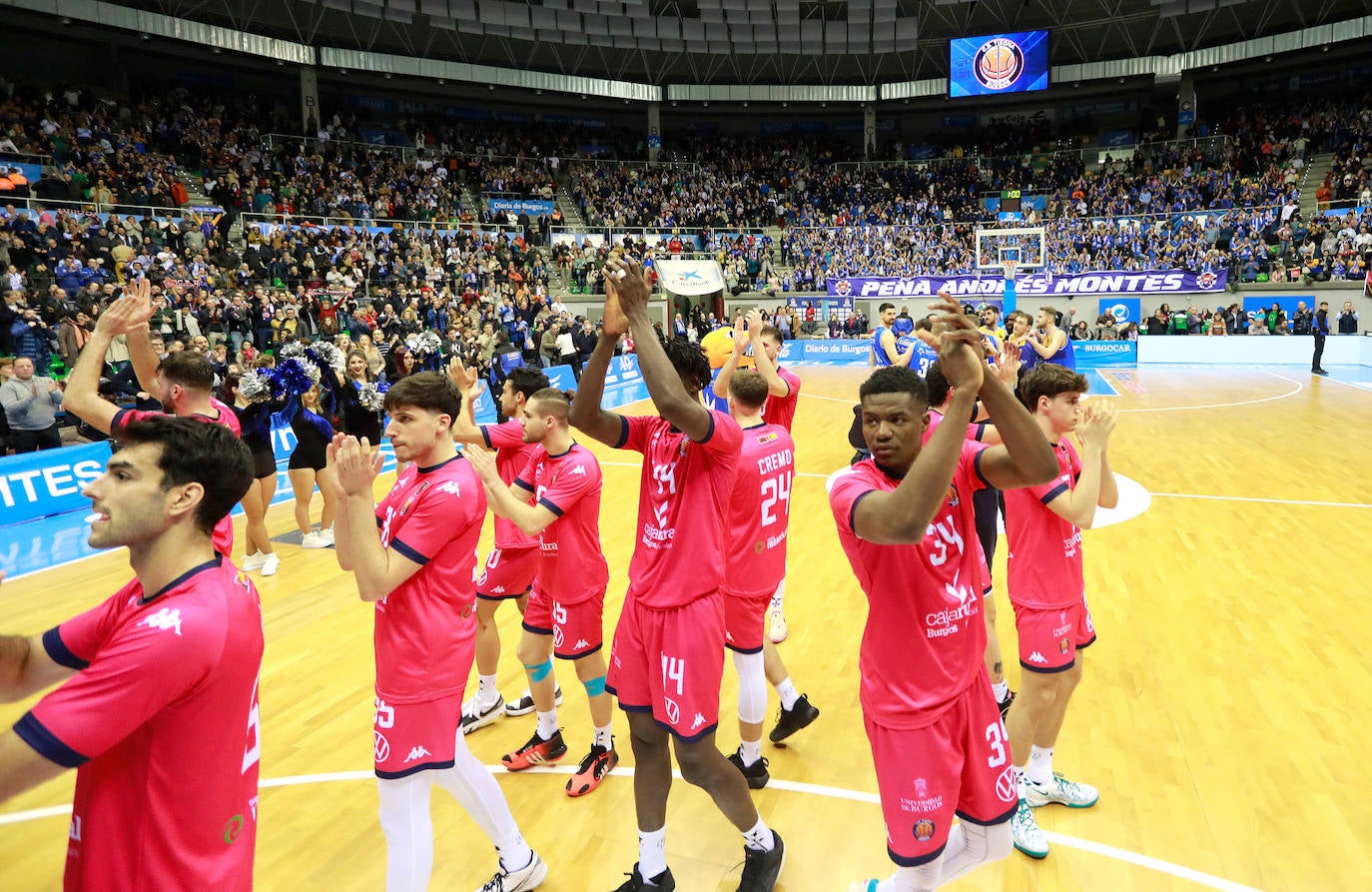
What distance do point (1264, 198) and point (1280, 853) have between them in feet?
115

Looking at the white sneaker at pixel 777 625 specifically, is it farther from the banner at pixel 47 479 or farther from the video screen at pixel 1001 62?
the video screen at pixel 1001 62

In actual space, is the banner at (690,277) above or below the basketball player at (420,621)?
above

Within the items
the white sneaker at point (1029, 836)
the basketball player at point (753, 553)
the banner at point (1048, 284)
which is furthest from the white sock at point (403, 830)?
the banner at point (1048, 284)

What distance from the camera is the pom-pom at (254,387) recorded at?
23.5 ft

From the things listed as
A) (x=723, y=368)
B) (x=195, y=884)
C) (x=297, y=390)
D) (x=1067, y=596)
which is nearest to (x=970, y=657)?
(x=1067, y=596)

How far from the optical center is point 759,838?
3.44 metres

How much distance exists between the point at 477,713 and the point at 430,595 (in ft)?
7.27

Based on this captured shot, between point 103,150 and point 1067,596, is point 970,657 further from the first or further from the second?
point 103,150

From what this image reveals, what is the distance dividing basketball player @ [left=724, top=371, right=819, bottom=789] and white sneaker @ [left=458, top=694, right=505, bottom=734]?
155 centimetres

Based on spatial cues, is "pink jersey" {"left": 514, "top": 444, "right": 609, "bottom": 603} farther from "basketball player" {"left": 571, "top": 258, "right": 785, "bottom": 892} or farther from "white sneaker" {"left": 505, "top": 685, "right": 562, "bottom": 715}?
"white sneaker" {"left": 505, "top": 685, "right": 562, "bottom": 715}

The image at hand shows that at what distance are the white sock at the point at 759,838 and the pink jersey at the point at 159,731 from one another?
200 centimetres

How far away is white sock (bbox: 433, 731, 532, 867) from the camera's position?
3176 millimetres

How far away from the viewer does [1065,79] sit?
37500mm

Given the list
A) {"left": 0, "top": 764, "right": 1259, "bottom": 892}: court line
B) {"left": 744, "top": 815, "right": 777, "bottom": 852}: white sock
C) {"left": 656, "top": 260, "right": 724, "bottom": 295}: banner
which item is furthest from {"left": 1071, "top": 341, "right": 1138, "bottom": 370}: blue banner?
{"left": 744, "top": 815, "right": 777, "bottom": 852}: white sock
